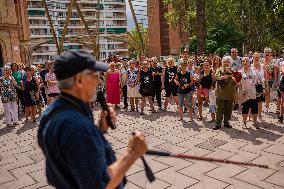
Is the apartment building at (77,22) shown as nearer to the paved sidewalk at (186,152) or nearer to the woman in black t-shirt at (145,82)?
the woman in black t-shirt at (145,82)

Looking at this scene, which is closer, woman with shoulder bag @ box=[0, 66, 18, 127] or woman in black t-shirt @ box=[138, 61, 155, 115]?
woman with shoulder bag @ box=[0, 66, 18, 127]

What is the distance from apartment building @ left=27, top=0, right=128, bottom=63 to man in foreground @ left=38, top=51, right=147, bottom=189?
8938 cm

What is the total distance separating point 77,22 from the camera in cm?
10750

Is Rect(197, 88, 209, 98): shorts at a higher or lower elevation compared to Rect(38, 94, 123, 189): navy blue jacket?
lower

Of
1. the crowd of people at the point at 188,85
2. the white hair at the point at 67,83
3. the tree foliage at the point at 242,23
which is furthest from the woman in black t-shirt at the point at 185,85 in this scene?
the tree foliage at the point at 242,23

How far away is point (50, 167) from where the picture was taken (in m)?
1.90

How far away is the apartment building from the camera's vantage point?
98.6 m

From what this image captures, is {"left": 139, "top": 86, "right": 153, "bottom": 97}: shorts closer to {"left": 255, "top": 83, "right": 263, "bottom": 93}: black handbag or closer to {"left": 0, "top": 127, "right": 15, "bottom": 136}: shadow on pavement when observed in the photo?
{"left": 255, "top": 83, "right": 263, "bottom": 93}: black handbag

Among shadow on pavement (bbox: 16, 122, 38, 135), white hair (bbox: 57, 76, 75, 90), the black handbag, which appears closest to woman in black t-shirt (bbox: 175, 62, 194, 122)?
the black handbag

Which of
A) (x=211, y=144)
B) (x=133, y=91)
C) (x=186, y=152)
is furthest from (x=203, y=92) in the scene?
(x=186, y=152)

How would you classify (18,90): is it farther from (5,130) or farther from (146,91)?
(146,91)

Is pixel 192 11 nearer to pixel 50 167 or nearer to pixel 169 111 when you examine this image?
pixel 169 111

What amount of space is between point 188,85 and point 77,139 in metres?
7.16

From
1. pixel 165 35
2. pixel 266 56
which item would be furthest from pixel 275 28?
pixel 165 35
